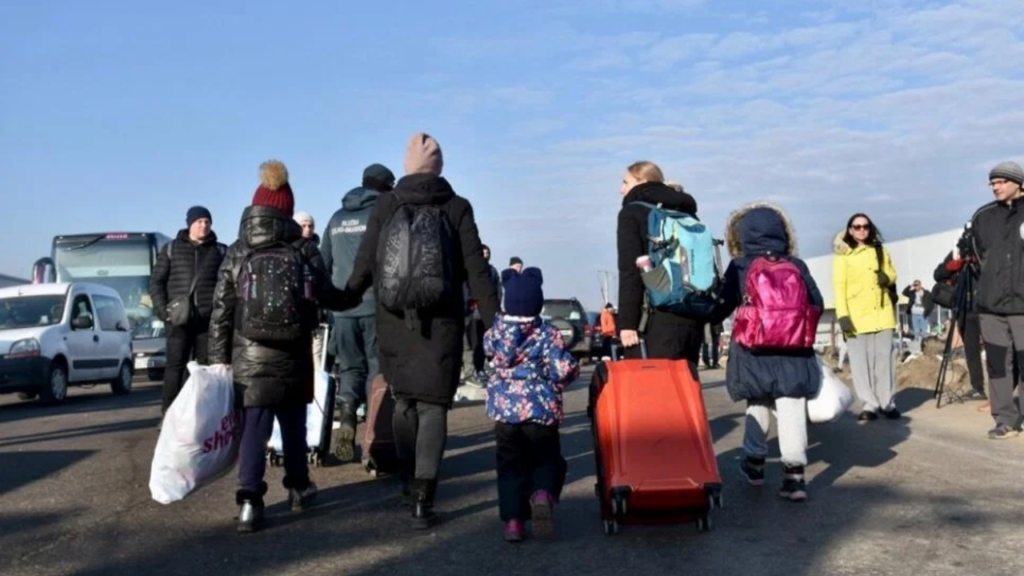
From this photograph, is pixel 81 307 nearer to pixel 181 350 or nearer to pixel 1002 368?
pixel 181 350

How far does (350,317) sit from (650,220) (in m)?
2.60

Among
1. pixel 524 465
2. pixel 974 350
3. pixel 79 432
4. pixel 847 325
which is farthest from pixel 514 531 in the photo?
pixel 974 350

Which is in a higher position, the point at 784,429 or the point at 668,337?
the point at 668,337

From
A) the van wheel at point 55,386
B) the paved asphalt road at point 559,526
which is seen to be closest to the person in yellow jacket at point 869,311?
the paved asphalt road at point 559,526

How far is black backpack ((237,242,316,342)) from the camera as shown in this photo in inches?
271

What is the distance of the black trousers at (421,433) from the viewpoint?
686 centimetres

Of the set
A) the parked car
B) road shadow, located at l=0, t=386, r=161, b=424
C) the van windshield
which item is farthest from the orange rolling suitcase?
the parked car

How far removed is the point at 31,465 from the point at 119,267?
19.5 meters

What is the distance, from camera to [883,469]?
873 centimetres

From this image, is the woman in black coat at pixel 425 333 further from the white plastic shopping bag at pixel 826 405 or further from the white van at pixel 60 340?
the white van at pixel 60 340

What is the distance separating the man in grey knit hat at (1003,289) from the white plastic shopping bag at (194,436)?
20.5 ft

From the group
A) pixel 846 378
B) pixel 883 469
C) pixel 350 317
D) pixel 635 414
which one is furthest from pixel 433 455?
pixel 846 378

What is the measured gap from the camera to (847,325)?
12.1m

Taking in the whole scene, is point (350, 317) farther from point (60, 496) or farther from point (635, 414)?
point (635, 414)
